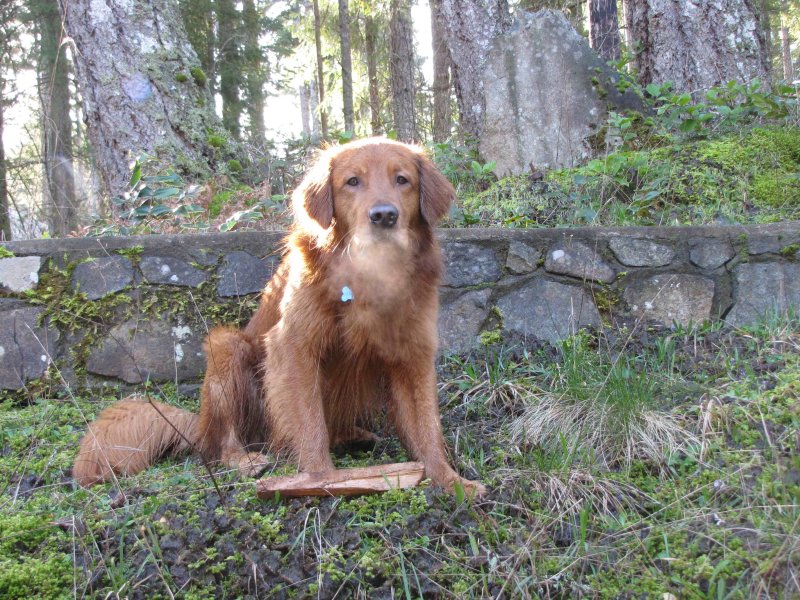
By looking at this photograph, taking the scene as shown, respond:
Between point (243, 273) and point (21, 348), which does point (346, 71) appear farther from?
point (21, 348)

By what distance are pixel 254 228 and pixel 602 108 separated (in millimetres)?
3053

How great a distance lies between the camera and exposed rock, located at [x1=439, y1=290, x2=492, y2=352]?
4258 millimetres

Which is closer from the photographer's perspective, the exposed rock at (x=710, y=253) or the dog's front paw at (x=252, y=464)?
the dog's front paw at (x=252, y=464)

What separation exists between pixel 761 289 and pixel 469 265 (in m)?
1.72

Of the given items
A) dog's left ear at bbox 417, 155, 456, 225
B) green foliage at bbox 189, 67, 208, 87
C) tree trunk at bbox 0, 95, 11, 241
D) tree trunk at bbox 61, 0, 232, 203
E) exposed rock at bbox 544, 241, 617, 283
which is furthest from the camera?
tree trunk at bbox 0, 95, 11, 241

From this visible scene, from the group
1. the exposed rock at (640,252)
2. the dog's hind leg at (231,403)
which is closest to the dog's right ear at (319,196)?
the dog's hind leg at (231,403)

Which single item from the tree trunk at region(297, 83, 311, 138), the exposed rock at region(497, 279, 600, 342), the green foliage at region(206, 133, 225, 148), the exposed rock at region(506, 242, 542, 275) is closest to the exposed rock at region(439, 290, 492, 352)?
the exposed rock at region(497, 279, 600, 342)

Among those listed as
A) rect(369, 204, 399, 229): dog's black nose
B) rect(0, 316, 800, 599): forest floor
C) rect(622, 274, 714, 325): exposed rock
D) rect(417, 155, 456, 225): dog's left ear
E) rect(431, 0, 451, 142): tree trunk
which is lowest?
rect(0, 316, 800, 599): forest floor

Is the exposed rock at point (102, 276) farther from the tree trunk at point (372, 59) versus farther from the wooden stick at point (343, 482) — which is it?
the tree trunk at point (372, 59)

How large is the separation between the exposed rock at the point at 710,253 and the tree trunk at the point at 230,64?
10.3m

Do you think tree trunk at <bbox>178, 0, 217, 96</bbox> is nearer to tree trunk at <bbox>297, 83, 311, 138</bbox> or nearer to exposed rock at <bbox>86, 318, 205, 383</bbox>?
exposed rock at <bbox>86, 318, 205, 383</bbox>

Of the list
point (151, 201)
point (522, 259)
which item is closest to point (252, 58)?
point (151, 201)

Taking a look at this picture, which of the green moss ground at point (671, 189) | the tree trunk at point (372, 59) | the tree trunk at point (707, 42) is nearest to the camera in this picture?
the green moss ground at point (671, 189)

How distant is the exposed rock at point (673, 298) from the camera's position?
4.09 metres
